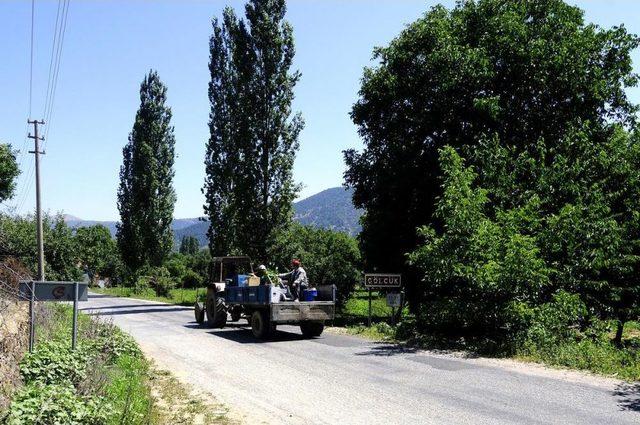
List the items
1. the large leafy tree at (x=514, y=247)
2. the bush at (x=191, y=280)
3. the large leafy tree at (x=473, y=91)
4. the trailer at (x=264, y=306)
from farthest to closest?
1. the bush at (x=191, y=280)
2. the large leafy tree at (x=473, y=91)
3. the trailer at (x=264, y=306)
4. the large leafy tree at (x=514, y=247)

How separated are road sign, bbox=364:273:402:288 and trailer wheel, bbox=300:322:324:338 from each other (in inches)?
89.1

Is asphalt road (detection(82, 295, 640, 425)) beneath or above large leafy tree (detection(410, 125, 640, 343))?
beneath

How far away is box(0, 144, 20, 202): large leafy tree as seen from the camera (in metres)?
42.8

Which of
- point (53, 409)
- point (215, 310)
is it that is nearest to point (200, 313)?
point (215, 310)

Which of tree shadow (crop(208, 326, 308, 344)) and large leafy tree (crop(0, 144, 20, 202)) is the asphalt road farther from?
large leafy tree (crop(0, 144, 20, 202))

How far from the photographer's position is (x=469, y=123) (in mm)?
20984

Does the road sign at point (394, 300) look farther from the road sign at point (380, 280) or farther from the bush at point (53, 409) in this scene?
the bush at point (53, 409)

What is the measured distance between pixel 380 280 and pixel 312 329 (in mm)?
2914

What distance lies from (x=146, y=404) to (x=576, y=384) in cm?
717

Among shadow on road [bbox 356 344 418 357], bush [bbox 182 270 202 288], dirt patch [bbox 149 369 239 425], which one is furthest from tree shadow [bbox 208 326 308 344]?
bush [bbox 182 270 202 288]

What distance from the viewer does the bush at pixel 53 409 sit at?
16.7ft

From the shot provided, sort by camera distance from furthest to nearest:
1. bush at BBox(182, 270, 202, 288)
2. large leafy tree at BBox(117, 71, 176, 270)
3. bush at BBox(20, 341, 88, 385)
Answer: bush at BBox(182, 270, 202, 288) < large leafy tree at BBox(117, 71, 176, 270) < bush at BBox(20, 341, 88, 385)

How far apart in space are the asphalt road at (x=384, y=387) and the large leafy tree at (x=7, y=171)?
121 feet

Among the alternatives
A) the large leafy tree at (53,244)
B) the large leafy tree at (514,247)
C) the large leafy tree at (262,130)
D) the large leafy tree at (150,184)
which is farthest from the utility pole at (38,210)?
the large leafy tree at (514,247)
